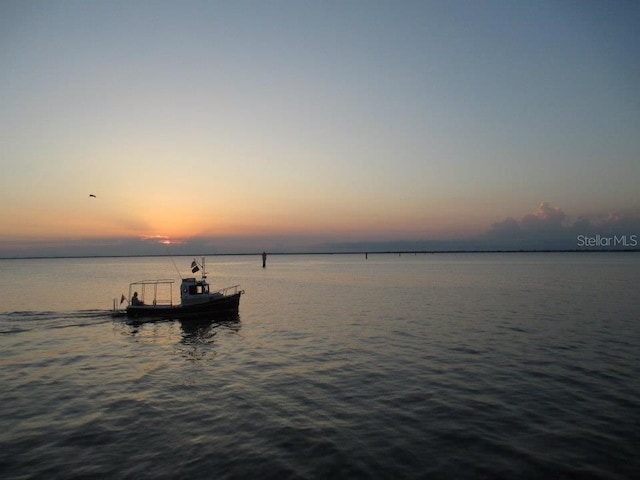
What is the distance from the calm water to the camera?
13695 mm

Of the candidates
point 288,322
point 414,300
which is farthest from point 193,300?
point 414,300

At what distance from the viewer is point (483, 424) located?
16.2 m

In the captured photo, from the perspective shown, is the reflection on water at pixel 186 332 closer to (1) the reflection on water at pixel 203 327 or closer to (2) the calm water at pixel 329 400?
(1) the reflection on water at pixel 203 327

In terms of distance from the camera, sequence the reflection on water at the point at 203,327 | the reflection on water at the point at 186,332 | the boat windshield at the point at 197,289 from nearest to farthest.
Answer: the reflection on water at the point at 186,332 < the reflection on water at the point at 203,327 < the boat windshield at the point at 197,289

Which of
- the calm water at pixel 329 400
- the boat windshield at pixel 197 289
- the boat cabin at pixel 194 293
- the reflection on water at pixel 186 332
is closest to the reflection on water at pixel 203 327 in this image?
the reflection on water at pixel 186 332

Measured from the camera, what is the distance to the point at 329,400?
760 inches

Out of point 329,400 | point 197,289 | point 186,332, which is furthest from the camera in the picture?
point 197,289

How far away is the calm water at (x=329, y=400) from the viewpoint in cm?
1370

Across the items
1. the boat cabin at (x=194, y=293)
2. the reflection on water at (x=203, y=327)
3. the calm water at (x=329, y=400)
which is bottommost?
the reflection on water at (x=203, y=327)

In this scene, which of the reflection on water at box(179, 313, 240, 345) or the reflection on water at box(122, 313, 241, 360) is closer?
the reflection on water at box(122, 313, 241, 360)

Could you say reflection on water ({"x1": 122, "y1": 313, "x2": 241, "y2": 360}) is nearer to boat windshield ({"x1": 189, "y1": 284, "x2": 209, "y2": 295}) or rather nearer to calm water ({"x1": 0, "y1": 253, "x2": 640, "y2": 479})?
calm water ({"x1": 0, "y1": 253, "x2": 640, "y2": 479})

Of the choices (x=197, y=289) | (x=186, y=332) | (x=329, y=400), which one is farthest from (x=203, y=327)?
(x=329, y=400)

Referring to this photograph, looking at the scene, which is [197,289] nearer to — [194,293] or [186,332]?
[194,293]

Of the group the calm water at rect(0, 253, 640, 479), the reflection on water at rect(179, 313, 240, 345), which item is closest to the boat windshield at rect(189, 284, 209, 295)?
the reflection on water at rect(179, 313, 240, 345)
